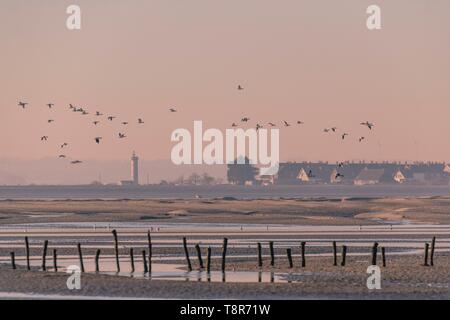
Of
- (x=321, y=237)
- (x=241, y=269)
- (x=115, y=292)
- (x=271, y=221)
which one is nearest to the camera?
(x=115, y=292)

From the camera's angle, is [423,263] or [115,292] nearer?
[115,292]

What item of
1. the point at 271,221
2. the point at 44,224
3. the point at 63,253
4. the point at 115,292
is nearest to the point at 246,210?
the point at 271,221

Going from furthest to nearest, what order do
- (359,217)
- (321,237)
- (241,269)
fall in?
(359,217) → (321,237) → (241,269)

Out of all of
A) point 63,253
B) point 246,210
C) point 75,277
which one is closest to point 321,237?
point 63,253

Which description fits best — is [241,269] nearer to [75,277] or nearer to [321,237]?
[75,277]

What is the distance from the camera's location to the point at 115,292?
171 ft

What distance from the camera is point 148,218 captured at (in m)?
132
